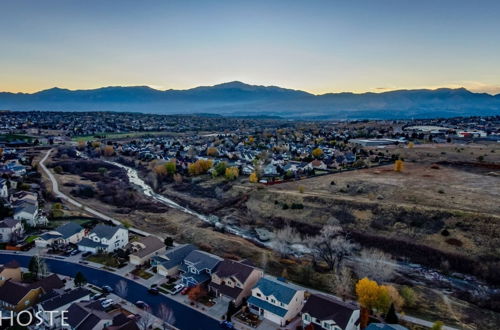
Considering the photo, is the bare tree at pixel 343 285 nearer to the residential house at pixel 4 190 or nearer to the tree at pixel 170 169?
the residential house at pixel 4 190

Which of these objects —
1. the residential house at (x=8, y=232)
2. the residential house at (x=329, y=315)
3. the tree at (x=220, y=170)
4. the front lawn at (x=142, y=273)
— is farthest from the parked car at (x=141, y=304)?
the tree at (x=220, y=170)

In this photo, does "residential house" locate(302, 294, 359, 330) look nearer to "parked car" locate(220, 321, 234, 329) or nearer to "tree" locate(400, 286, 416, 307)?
"parked car" locate(220, 321, 234, 329)

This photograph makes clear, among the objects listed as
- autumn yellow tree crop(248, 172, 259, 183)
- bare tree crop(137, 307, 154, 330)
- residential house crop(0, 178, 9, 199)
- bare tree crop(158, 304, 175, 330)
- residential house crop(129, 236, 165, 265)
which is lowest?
bare tree crop(158, 304, 175, 330)

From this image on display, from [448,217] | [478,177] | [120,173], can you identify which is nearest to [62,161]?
[120,173]

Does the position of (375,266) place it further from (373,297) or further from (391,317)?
(391,317)

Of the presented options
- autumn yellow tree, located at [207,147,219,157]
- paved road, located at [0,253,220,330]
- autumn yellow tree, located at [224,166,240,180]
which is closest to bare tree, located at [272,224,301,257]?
paved road, located at [0,253,220,330]

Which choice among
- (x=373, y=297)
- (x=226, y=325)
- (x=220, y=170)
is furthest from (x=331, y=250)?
(x=220, y=170)
